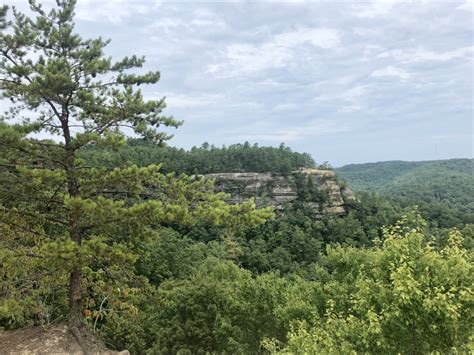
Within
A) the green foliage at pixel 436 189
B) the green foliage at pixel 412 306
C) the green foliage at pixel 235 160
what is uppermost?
the green foliage at pixel 235 160

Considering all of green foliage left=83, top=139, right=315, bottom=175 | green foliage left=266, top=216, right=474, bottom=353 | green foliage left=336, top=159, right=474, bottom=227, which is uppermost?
green foliage left=83, top=139, right=315, bottom=175

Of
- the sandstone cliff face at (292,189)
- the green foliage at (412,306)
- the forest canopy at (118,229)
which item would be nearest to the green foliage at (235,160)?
the sandstone cliff face at (292,189)

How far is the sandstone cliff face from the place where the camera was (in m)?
67.9

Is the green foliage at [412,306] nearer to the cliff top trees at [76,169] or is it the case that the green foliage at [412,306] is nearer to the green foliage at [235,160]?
the cliff top trees at [76,169]

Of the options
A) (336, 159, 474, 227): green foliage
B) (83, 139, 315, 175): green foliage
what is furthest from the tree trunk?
(336, 159, 474, 227): green foliage

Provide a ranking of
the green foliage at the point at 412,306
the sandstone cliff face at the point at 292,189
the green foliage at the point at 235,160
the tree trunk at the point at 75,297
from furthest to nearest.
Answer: the green foliage at the point at 235,160 → the sandstone cliff face at the point at 292,189 → the tree trunk at the point at 75,297 → the green foliage at the point at 412,306

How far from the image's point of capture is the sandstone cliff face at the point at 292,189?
6794 cm

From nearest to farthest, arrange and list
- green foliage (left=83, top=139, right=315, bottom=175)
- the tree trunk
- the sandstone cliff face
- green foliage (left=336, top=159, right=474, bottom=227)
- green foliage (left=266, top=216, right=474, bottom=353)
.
→ green foliage (left=266, top=216, right=474, bottom=353) < the tree trunk < green foliage (left=336, top=159, right=474, bottom=227) < the sandstone cliff face < green foliage (left=83, top=139, right=315, bottom=175)

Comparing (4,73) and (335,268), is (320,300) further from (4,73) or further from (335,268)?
(4,73)

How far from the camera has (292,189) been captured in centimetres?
7106

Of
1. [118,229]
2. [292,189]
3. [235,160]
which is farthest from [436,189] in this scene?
[118,229]

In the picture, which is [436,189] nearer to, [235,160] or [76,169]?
[235,160]

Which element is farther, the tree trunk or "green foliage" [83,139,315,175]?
"green foliage" [83,139,315,175]

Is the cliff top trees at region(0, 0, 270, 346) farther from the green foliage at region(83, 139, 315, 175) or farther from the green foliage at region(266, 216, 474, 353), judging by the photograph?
the green foliage at region(83, 139, 315, 175)
